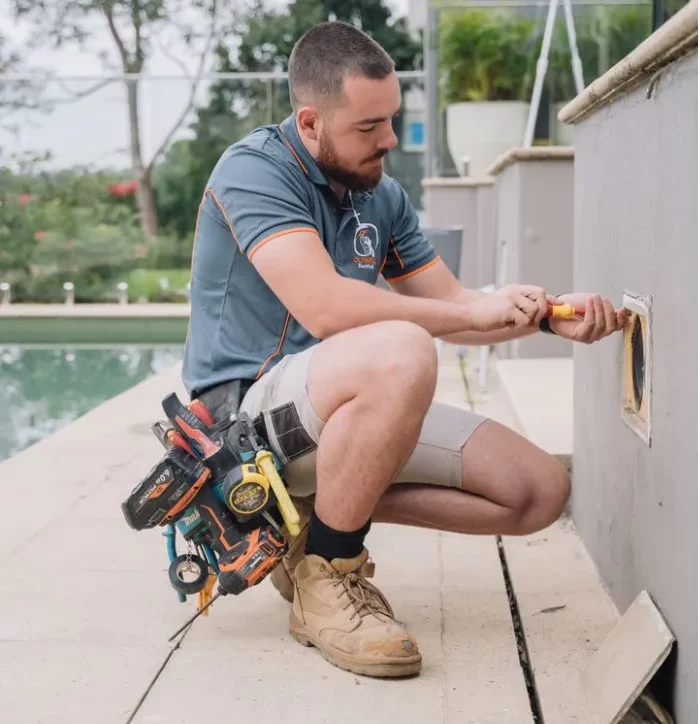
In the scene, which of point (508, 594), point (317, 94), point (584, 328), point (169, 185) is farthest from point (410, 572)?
point (169, 185)

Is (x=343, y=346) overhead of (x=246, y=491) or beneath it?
overhead

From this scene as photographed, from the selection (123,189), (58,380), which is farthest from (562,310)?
(123,189)

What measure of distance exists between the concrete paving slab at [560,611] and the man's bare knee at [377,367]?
521 millimetres

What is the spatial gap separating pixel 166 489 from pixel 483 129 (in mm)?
5302

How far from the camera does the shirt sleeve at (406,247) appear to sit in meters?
2.37

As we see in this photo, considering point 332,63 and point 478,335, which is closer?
point 332,63

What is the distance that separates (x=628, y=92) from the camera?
1.96 meters

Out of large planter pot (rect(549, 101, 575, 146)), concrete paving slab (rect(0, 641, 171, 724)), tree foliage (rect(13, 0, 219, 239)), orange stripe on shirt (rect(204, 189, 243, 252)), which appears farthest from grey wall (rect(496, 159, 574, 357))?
tree foliage (rect(13, 0, 219, 239))

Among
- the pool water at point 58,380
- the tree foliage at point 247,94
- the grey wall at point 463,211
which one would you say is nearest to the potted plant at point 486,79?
the grey wall at point 463,211

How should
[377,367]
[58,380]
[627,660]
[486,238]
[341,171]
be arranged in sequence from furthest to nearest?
[58,380]
[486,238]
[341,171]
[377,367]
[627,660]

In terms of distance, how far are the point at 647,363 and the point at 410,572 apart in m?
0.91

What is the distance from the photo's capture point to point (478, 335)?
230cm

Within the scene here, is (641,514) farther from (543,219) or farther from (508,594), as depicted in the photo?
(543,219)

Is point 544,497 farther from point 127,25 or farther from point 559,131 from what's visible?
point 127,25
